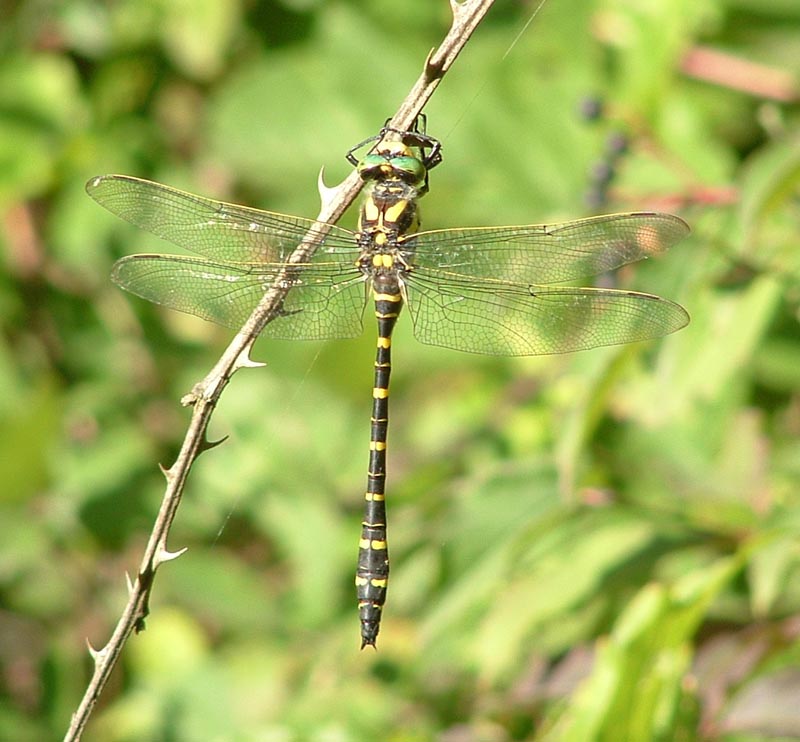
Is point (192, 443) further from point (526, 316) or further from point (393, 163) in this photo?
point (526, 316)

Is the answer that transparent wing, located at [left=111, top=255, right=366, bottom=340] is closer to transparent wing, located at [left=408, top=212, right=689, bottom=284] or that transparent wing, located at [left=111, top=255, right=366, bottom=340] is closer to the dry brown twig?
transparent wing, located at [left=408, top=212, right=689, bottom=284]

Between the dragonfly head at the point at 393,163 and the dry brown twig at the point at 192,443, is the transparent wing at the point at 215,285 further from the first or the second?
the dry brown twig at the point at 192,443

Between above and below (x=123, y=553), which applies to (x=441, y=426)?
above

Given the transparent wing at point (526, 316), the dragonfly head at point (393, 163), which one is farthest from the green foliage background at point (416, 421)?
the dragonfly head at point (393, 163)

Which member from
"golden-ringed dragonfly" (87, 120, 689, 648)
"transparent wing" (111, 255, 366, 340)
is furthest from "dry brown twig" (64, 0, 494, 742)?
"transparent wing" (111, 255, 366, 340)

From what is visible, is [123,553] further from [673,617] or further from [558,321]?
[673,617]

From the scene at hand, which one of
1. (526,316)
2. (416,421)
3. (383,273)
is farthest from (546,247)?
(416,421)

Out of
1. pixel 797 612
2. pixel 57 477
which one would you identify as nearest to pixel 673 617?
pixel 797 612
